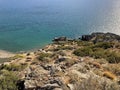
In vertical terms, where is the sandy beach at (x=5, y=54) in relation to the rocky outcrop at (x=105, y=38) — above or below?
below

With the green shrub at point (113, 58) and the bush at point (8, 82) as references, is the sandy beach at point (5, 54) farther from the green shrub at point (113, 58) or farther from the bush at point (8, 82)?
the bush at point (8, 82)

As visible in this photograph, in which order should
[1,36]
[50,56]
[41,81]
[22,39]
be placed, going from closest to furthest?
[41,81], [50,56], [22,39], [1,36]

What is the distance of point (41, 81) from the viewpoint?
546 inches

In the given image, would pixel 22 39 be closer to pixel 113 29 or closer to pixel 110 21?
pixel 113 29

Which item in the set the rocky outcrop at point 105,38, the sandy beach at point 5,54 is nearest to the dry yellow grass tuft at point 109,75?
the rocky outcrop at point 105,38

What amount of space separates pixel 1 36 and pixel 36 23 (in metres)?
16.1

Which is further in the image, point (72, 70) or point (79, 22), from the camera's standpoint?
point (79, 22)

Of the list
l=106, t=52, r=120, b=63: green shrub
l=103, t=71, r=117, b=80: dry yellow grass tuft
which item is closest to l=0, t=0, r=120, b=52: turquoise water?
l=106, t=52, r=120, b=63: green shrub

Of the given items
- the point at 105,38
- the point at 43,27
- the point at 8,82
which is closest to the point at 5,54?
the point at 105,38

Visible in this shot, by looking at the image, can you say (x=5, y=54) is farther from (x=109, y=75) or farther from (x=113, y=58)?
(x=109, y=75)

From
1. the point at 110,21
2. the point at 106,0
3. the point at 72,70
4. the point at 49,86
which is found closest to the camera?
the point at 49,86

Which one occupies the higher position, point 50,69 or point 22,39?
point 50,69

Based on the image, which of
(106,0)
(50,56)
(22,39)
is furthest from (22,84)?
(106,0)

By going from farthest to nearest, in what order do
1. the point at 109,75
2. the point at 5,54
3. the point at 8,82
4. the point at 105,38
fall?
the point at 5,54, the point at 105,38, the point at 109,75, the point at 8,82
